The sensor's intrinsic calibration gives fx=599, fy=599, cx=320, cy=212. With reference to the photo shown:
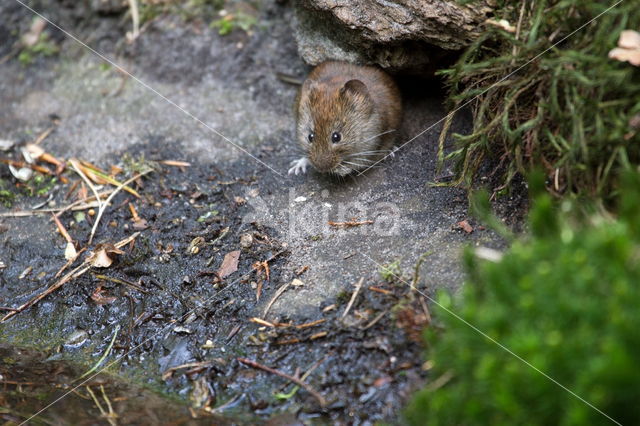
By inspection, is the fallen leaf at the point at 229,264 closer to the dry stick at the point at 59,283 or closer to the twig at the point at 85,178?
the dry stick at the point at 59,283

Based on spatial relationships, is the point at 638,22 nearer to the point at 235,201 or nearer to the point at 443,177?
the point at 443,177

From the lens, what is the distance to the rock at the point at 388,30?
4.30 m

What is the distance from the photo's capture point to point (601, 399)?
201 cm

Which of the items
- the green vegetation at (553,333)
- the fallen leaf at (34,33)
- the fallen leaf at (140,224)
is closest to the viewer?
the green vegetation at (553,333)

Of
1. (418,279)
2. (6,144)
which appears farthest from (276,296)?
(6,144)

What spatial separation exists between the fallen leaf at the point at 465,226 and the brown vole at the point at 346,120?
3.82 ft

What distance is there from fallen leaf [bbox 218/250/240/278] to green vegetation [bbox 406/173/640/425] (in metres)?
1.98

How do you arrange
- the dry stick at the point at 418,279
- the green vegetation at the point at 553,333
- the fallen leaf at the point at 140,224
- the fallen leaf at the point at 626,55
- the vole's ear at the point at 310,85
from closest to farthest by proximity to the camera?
the green vegetation at the point at 553,333 < the fallen leaf at the point at 626,55 < the dry stick at the point at 418,279 < the fallen leaf at the point at 140,224 < the vole's ear at the point at 310,85

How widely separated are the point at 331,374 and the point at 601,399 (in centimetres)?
159

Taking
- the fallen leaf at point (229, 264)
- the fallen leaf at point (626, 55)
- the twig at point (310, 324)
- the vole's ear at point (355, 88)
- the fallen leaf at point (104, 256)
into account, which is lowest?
the fallen leaf at point (104, 256)

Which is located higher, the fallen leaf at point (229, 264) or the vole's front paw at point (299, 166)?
the vole's front paw at point (299, 166)

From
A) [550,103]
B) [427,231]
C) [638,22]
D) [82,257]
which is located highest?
[638,22]

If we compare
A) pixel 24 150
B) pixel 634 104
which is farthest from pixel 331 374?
pixel 24 150

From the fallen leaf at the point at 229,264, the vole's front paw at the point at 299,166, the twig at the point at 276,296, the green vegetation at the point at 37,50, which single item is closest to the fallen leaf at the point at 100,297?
the fallen leaf at the point at 229,264
